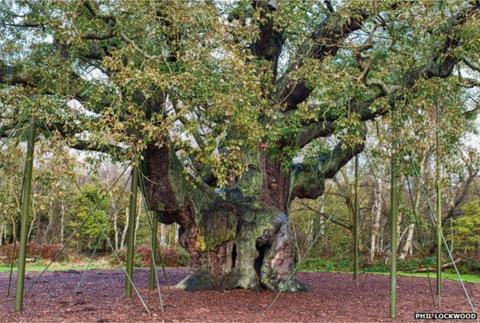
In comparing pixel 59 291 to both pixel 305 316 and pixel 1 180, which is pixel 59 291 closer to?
pixel 1 180

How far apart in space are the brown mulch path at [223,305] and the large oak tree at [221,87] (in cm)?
77

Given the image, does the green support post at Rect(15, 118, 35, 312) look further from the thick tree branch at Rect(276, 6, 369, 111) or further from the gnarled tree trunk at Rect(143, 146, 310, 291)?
the thick tree branch at Rect(276, 6, 369, 111)

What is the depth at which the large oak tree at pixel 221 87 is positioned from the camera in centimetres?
611

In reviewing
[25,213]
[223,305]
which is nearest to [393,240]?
[223,305]

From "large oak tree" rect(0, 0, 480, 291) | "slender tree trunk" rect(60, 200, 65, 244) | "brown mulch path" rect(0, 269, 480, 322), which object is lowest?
"brown mulch path" rect(0, 269, 480, 322)

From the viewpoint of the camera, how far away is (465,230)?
1873 centimetres

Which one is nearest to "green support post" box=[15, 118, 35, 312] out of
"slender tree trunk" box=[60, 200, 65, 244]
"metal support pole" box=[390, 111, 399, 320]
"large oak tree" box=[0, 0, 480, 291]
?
"large oak tree" box=[0, 0, 480, 291]

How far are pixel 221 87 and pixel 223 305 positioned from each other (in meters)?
3.40

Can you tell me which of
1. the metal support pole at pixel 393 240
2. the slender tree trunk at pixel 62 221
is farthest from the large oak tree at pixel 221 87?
the slender tree trunk at pixel 62 221

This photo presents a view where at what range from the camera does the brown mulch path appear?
6.53 m

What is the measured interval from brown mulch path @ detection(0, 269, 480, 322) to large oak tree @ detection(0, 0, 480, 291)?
766 millimetres

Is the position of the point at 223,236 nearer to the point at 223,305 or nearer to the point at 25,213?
the point at 223,305

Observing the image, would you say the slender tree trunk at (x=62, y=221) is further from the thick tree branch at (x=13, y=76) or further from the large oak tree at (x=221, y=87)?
the thick tree branch at (x=13, y=76)

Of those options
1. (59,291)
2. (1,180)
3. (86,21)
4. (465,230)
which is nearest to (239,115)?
(86,21)
